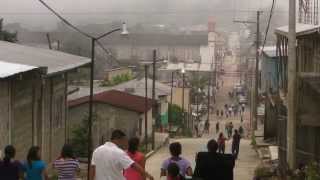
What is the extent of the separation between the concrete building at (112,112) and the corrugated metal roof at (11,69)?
22192mm

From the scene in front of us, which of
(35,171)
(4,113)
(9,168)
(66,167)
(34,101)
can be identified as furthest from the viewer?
(34,101)

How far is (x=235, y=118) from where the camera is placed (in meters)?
99.2

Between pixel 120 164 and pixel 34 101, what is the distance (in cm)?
1524

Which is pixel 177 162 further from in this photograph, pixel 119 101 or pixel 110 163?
pixel 119 101

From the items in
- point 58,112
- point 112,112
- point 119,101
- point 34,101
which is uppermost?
point 34,101

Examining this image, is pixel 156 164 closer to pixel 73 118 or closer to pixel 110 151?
pixel 73 118

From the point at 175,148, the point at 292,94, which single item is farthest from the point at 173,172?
the point at 292,94

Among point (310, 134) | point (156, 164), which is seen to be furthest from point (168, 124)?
point (310, 134)

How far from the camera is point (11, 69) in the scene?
1866 centimetres

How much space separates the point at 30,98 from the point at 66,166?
41.6 ft

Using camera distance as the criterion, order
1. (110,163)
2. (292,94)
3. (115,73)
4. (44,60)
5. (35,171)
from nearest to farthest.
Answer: (110,163), (35,171), (292,94), (44,60), (115,73)

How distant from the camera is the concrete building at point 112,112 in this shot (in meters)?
44.1

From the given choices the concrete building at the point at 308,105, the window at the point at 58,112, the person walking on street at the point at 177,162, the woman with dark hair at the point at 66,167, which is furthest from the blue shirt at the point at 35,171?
the window at the point at 58,112

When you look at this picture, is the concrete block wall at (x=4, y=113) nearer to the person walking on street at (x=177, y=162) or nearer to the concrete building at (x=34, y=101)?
the concrete building at (x=34, y=101)
